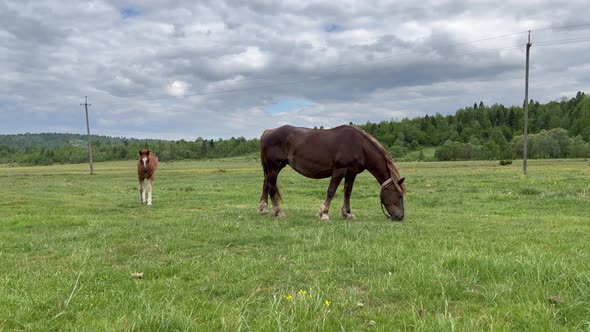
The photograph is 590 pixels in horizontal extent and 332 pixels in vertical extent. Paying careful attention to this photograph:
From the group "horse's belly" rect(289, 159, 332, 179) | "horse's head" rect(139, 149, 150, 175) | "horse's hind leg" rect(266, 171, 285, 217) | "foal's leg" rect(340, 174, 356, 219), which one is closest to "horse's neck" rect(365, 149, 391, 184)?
"foal's leg" rect(340, 174, 356, 219)

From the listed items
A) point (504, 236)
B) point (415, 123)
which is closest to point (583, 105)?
point (415, 123)

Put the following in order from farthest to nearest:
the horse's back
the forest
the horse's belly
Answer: the forest < the horse's belly < the horse's back

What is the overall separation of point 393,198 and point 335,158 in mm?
1893

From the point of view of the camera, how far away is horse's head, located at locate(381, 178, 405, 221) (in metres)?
11.4

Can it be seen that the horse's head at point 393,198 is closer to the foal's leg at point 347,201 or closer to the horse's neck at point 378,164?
the horse's neck at point 378,164

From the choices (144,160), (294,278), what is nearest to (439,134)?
(144,160)

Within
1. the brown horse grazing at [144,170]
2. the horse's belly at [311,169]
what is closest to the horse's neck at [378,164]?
the horse's belly at [311,169]

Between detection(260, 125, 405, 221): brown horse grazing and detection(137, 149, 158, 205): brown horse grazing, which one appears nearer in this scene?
detection(260, 125, 405, 221): brown horse grazing

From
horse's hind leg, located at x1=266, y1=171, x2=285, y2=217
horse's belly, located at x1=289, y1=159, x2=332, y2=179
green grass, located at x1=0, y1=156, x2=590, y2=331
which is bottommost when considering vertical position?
green grass, located at x1=0, y1=156, x2=590, y2=331

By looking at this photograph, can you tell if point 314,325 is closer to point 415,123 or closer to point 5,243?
point 5,243

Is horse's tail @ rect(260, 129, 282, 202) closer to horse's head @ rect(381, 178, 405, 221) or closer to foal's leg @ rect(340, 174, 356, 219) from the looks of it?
foal's leg @ rect(340, 174, 356, 219)

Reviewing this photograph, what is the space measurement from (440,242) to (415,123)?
506 feet

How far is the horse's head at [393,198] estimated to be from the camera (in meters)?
11.4

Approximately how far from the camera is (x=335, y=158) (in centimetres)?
1174
